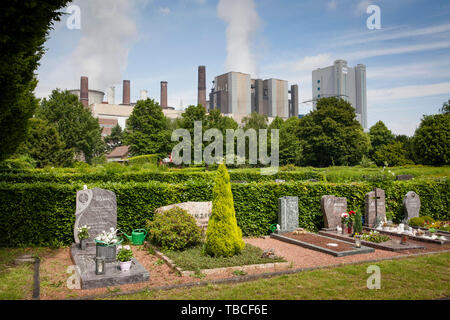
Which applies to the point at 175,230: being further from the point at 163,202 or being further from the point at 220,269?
the point at 220,269

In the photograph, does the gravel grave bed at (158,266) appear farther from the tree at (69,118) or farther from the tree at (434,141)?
the tree at (69,118)

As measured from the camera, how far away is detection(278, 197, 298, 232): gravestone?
→ 1277 centimetres

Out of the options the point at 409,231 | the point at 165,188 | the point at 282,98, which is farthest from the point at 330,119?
the point at 282,98

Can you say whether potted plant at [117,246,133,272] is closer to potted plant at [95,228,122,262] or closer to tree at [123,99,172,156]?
potted plant at [95,228,122,262]

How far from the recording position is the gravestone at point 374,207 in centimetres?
1363

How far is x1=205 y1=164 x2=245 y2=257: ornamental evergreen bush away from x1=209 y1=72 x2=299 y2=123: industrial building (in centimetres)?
7770

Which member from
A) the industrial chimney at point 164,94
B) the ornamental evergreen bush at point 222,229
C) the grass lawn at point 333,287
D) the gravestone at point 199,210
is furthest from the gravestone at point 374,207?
the industrial chimney at point 164,94

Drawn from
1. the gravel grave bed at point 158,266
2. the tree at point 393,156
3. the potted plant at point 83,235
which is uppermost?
the tree at point 393,156

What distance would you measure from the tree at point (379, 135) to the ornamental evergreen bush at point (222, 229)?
57.4 m

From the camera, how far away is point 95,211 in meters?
10.4

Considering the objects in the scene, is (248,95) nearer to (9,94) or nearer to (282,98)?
(282,98)

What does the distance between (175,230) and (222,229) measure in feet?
6.01

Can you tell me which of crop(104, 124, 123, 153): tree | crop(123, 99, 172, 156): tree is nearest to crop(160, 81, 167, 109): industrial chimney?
crop(104, 124, 123, 153): tree
